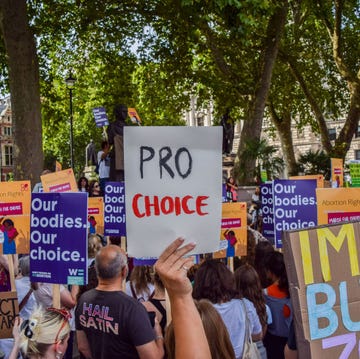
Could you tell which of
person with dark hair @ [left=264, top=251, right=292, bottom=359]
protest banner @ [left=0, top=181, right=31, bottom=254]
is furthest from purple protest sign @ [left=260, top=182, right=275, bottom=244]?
person with dark hair @ [left=264, top=251, right=292, bottom=359]

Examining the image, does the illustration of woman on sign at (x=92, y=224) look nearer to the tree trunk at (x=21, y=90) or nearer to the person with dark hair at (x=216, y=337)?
the tree trunk at (x=21, y=90)

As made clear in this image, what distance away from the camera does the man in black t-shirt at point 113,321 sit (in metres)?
3.60

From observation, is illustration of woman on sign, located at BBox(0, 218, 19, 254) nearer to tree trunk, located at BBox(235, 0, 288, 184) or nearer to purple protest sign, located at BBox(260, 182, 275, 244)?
purple protest sign, located at BBox(260, 182, 275, 244)

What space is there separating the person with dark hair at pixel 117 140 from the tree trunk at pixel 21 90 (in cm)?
245

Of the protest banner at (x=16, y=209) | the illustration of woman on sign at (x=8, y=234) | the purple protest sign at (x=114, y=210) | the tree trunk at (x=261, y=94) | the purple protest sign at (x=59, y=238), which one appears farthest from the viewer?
the tree trunk at (x=261, y=94)

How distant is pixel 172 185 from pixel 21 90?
1001 cm

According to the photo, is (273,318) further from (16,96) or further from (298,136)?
(298,136)

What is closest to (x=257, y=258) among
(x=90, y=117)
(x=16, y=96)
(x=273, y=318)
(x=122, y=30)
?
(x=273, y=318)

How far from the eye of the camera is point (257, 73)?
1997 centimetres

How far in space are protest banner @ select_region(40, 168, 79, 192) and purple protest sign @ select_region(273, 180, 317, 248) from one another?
2.15 m

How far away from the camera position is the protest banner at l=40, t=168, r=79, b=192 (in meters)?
6.55

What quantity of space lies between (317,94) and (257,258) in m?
23.3

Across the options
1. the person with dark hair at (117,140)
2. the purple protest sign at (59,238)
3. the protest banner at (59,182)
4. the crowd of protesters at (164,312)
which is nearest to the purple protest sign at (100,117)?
the person with dark hair at (117,140)

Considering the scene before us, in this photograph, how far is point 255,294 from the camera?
14.5 ft
